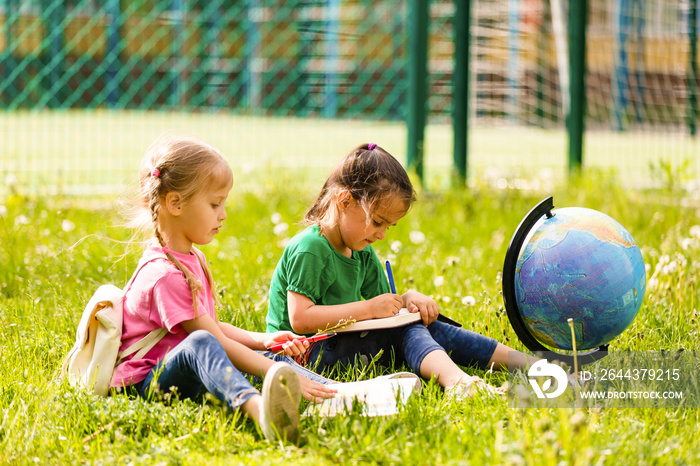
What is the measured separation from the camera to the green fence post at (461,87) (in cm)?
727

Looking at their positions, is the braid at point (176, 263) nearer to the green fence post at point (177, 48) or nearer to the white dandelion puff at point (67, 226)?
the white dandelion puff at point (67, 226)

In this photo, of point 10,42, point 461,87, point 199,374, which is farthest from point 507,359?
point 10,42

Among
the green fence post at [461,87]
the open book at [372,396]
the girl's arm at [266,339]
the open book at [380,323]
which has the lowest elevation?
the open book at [372,396]

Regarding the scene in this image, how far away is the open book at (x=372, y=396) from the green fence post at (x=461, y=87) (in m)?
4.43

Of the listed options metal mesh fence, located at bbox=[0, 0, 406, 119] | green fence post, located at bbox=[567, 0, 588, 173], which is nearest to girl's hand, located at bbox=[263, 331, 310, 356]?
green fence post, located at bbox=[567, 0, 588, 173]

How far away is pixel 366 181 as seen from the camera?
10.7 ft

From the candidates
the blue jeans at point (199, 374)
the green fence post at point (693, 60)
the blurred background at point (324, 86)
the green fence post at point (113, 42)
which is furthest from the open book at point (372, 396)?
the green fence post at point (693, 60)

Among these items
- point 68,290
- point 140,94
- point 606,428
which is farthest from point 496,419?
point 140,94

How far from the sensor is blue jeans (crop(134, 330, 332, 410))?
2645 mm

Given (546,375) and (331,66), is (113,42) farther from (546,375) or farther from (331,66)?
(546,375)

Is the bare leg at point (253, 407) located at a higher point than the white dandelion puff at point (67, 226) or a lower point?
lower

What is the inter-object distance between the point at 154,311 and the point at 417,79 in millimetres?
4799

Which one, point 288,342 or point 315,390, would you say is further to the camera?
point 288,342

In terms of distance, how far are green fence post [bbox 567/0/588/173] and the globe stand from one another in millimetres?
5022
